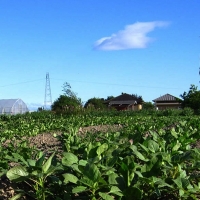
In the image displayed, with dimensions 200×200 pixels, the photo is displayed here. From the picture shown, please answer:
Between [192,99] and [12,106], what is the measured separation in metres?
20.0

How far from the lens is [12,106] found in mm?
47219

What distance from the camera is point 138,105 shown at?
228ft

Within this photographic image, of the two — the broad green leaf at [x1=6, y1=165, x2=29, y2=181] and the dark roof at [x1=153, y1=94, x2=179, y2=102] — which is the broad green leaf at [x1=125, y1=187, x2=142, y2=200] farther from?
the dark roof at [x1=153, y1=94, x2=179, y2=102]

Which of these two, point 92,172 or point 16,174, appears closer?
point 92,172

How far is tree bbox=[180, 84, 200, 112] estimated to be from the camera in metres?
38.3

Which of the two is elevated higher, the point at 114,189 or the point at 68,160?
the point at 68,160

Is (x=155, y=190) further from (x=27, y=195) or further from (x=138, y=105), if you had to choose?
(x=138, y=105)

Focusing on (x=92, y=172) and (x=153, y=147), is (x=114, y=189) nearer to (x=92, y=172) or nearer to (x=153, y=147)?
(x=92, y=172)

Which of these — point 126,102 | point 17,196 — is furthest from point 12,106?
point 17,196

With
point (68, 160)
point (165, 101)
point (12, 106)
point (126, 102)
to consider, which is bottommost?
point (68, 160)

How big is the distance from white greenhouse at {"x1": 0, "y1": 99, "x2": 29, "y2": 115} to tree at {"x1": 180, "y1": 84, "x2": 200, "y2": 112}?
1834 centimetres

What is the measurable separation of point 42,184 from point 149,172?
0.73m

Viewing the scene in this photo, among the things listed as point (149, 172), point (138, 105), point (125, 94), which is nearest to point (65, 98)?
point (138, 105)

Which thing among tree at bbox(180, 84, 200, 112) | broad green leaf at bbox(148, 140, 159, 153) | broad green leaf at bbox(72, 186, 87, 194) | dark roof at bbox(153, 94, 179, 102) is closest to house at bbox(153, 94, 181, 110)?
dark roof at bbox(153, 94, 179, 102)
